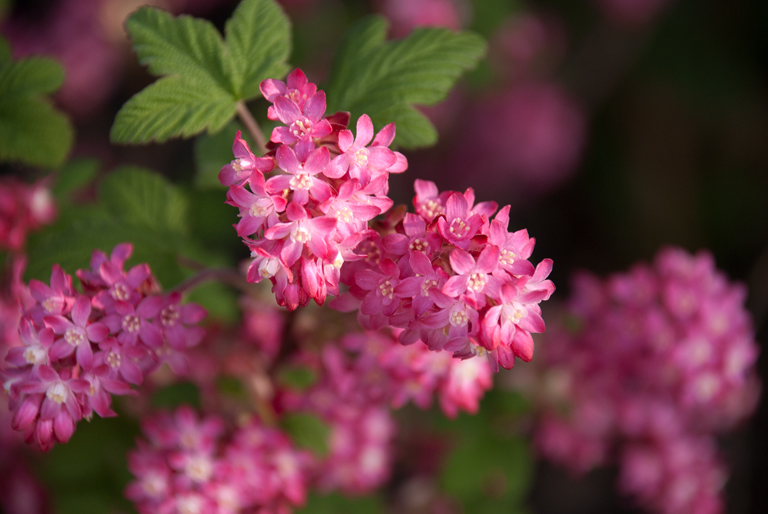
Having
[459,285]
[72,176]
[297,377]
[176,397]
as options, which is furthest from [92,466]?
[459,285]

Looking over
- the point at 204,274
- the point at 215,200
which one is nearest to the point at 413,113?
the point at 204,274

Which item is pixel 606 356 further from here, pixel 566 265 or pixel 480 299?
pixel 566 265

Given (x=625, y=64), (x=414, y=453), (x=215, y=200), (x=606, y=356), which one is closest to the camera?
(x=606, y=356)

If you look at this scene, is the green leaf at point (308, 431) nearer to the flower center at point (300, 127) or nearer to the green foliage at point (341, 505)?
the green foliage at point (341, 505)

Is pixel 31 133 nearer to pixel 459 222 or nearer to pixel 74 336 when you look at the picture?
pixel 74 336

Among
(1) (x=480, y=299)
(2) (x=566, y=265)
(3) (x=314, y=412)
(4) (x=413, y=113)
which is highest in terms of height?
(4) (x=413, y=113)

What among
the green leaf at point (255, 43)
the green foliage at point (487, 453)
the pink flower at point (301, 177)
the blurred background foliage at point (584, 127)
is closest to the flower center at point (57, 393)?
the pink flower at point (301, 177)
